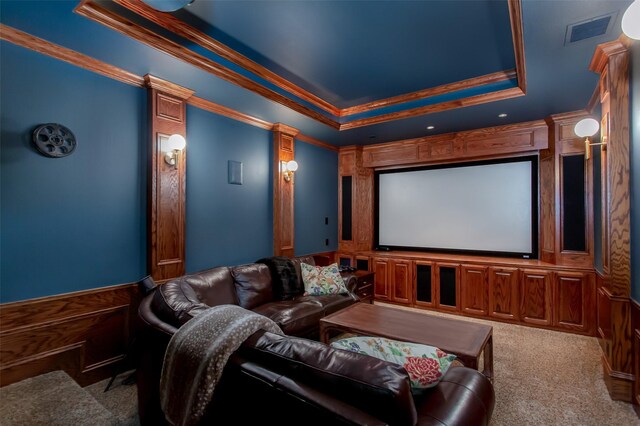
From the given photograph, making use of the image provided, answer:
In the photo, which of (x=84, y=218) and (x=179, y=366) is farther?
(x=84, y=218)

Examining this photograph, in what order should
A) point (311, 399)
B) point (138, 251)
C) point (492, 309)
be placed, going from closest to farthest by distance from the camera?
point (311, 399)
point (138, 251)
point (492, 309)

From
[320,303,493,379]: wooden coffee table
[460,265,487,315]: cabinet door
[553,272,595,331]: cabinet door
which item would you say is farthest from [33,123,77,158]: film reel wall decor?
[553,272,595,331]: cabinet door

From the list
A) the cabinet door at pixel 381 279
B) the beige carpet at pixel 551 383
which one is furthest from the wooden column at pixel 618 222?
the cabinet door at pixel 381 279

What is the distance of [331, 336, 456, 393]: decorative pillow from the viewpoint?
1260 mm

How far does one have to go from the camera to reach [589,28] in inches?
82.4

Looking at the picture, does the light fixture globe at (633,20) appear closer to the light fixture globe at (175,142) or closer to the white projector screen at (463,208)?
the white projector screen at (463,208)

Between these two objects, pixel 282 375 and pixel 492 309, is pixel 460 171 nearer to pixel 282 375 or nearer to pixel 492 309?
pixel 492 309

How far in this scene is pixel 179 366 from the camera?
140 centimetres

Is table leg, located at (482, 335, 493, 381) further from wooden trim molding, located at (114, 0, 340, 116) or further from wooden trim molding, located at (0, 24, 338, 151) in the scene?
wooden trim molding, located at (0, 24, 338, 151)

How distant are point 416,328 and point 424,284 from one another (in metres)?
2.18

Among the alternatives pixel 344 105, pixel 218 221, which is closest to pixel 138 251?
pixel 218 221

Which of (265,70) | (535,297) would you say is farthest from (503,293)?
(265,70)

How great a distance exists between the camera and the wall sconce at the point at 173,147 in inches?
114

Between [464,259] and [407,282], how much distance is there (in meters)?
0.87
